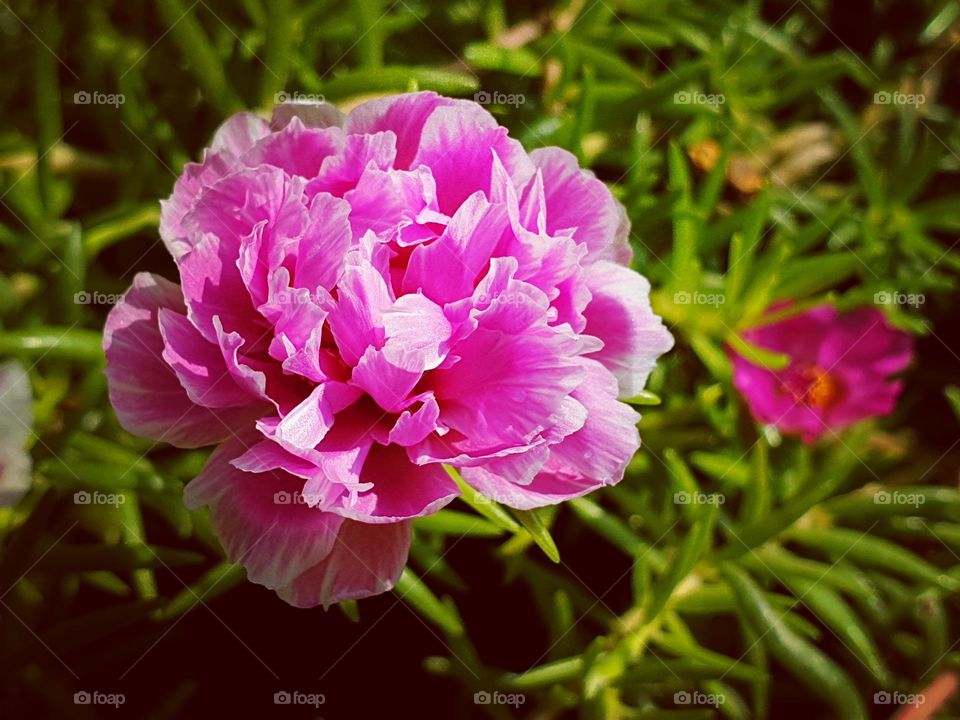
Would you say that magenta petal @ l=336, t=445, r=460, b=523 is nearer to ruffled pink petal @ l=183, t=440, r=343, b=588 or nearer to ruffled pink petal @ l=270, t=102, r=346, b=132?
ruffled pink petal @ l=183, t=440, r=343, b=588

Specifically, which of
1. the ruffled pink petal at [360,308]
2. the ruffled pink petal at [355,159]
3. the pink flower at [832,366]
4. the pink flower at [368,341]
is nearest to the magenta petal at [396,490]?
the pink flower at [368,341]

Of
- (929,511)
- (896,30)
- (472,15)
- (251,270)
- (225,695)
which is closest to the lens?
(251,270)

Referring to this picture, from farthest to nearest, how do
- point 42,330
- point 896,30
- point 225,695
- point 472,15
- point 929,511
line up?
point 896,30 < point 472,15 < point 929,511 < point 225,695 < point 42,330

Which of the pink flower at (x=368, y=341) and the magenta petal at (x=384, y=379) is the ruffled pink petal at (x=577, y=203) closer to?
the pink flower at (x=368, y=341)

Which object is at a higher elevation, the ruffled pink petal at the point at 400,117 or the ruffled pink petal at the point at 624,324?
the ruffled pink petal at the point at 400,117

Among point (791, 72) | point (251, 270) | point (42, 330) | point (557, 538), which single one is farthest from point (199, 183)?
point (791, 72)

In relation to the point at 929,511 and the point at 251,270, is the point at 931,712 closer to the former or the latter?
the point at 929,511

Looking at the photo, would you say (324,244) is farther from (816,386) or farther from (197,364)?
(816,386)
